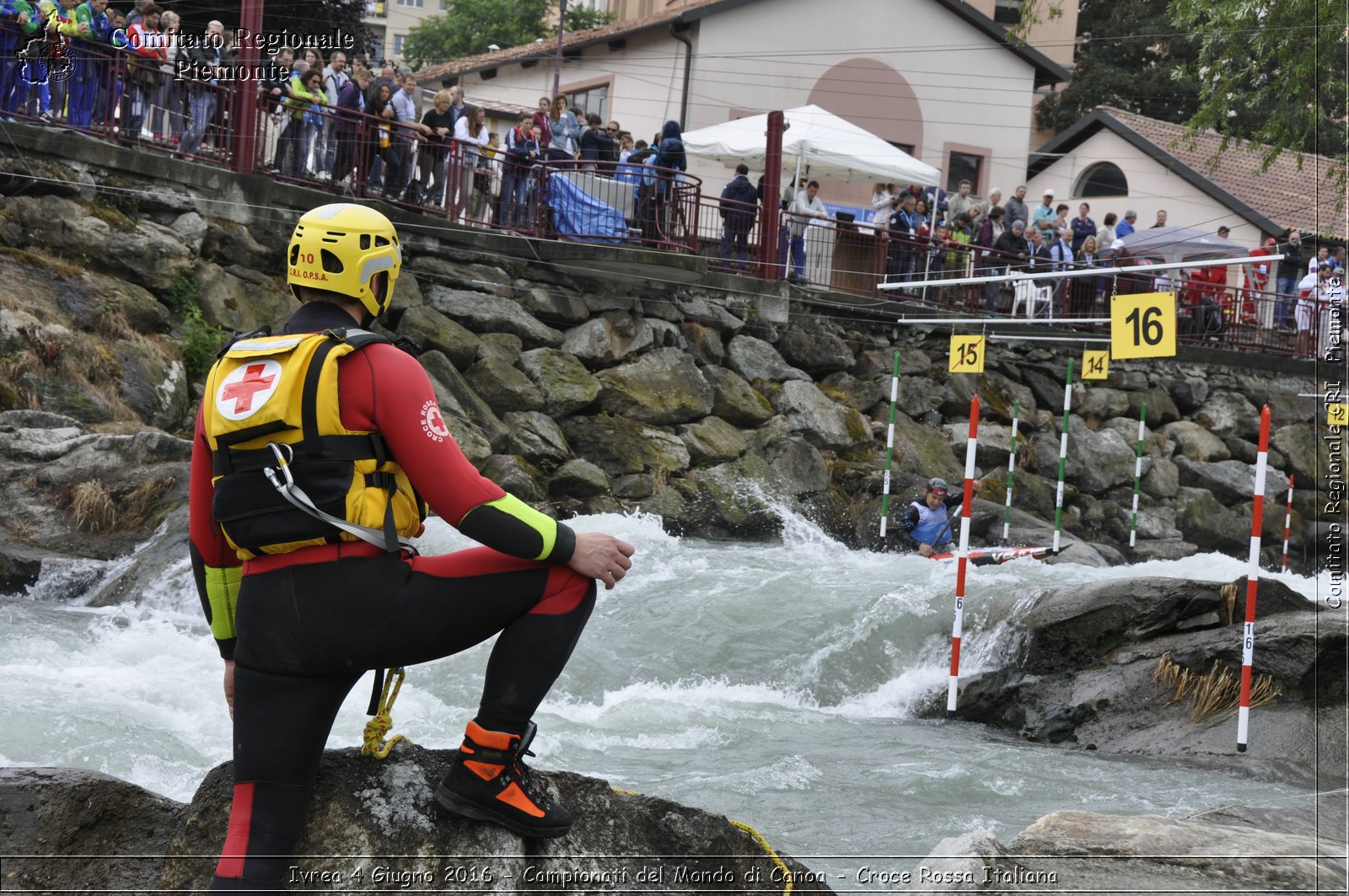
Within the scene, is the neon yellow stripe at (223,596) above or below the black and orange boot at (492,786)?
above

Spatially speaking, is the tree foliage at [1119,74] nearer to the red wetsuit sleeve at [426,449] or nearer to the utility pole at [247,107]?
the utility pole at [247,107]

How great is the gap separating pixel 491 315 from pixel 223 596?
1176cm

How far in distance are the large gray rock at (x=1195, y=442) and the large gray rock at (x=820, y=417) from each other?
6.78 meters

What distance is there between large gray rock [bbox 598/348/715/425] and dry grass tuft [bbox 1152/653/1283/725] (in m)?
8.01

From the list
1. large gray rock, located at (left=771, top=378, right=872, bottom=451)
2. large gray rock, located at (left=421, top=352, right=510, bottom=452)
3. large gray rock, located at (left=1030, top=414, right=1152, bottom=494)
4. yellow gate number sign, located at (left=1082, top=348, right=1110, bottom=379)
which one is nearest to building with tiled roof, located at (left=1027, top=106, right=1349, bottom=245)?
large gray rock, located at (left=1030, top=414, right=1152, bottom=494)

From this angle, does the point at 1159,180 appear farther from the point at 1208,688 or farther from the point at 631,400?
the point at 1208,688

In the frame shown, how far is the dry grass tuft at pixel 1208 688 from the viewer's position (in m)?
7.50

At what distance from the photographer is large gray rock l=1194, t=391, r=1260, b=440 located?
853 inches

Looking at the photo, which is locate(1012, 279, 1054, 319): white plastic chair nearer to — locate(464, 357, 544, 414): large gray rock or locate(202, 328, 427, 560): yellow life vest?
locate(464, 357, 544, 414): large gray rock

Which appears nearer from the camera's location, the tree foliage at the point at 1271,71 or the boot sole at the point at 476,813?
the boot sole at the point at 476,813

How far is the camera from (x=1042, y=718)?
7969mm

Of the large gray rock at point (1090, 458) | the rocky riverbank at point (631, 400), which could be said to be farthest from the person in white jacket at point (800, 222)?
the large gray rock at point (1090, 458)

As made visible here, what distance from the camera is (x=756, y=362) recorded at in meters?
16.8

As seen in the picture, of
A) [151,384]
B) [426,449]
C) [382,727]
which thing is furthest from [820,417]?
[426,449]
